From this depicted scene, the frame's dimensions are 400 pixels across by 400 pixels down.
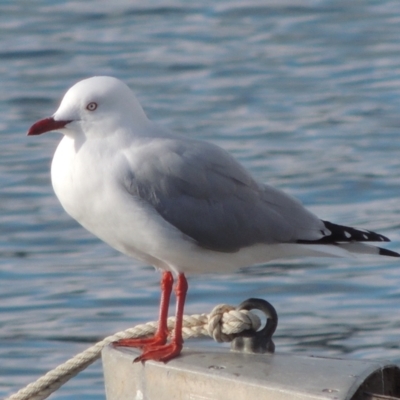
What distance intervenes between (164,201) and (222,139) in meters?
6.28

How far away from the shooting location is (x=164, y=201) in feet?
15.6

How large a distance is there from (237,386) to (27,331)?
12.0 ft

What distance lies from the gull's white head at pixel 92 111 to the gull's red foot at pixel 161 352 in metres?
0.82

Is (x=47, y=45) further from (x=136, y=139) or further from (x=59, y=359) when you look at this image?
(x=136, y=139)

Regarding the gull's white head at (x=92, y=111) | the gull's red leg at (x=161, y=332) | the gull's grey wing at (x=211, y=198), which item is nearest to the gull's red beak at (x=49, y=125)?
the gull's white head at (x=92, y=111)

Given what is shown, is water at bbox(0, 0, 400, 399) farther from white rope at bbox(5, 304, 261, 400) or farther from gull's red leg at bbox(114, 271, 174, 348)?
white rope at bbox(5, 304, 261, 400)

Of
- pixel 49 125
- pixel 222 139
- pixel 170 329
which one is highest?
pixel 49 125

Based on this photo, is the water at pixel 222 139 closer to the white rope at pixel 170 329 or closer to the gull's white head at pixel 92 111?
the white rope at pixel 170 329

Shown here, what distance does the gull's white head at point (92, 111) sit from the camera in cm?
466

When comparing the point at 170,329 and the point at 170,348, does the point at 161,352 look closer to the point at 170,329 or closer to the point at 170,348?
the point at 170,348

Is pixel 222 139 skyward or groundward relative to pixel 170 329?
skyward

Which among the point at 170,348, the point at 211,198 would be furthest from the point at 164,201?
the point at 170,348

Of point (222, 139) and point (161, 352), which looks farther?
point (222, 139)

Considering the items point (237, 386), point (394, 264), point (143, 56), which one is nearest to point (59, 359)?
point (394, 264)
